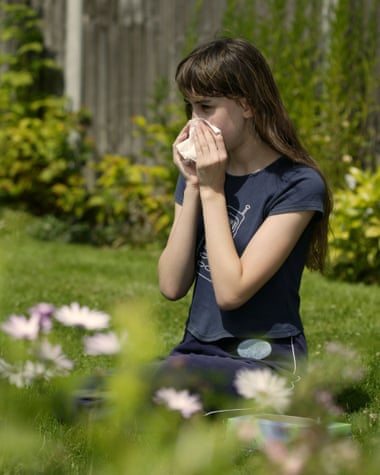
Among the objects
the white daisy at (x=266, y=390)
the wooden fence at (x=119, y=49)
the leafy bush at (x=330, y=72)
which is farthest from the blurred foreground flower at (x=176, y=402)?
the wooden fence at (x=119, y=49)

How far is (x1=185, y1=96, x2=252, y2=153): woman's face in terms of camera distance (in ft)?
7.63

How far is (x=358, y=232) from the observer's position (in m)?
5.50

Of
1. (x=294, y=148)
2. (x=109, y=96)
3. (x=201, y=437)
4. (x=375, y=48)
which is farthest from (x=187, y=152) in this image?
(x=109, y=96)

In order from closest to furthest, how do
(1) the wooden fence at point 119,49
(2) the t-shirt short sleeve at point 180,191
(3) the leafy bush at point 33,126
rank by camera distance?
(2) the t-shirt short sleeve at point 180,191 < (1) the wooden fence at point 119,49 < (3) the leafy bush at point 33,126

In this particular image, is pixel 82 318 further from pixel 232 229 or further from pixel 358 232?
pixel 358 232

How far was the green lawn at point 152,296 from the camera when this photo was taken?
3.08 metres

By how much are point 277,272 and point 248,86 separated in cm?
51

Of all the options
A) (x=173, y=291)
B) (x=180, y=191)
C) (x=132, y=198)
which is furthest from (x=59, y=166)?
(x=173, y=291)

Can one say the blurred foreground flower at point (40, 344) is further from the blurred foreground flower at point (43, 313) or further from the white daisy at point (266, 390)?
the white daisy at point (266, 390)

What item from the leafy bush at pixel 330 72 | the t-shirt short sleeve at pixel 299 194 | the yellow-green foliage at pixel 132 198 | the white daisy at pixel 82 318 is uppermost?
the white daisy at pixel 82 318

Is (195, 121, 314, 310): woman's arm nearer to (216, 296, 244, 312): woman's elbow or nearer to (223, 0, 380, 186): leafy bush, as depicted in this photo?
(216, 296, 244, 312): woman's elbow

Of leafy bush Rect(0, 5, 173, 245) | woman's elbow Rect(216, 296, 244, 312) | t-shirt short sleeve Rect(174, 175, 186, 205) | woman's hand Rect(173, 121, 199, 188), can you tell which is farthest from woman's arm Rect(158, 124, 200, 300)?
leafy bush Rect(0, 5, 173, 245)

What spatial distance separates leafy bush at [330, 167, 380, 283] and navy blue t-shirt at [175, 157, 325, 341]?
2984 millimetres

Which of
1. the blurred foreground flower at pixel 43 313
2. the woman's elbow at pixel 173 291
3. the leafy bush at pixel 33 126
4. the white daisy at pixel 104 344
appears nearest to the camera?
the white daisy at pixel 104 344
